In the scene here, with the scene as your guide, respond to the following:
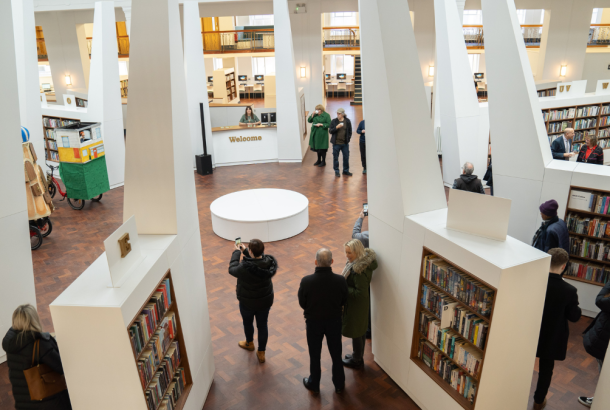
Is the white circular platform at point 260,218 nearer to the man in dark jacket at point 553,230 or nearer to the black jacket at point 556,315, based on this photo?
the man in dark jacket at point 553,230

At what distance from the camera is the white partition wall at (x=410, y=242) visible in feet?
11.2

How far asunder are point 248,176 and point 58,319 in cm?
845

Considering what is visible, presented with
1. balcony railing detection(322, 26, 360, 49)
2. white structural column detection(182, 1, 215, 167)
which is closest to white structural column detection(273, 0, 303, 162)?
white structural column detection(182, 1, 215, 167)

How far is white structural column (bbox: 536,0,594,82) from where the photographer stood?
15211 mm

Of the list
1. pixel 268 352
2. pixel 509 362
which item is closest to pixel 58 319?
pixel 268 352

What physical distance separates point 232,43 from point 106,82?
13.1 metres

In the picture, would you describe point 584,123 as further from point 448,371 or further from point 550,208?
point 448,371

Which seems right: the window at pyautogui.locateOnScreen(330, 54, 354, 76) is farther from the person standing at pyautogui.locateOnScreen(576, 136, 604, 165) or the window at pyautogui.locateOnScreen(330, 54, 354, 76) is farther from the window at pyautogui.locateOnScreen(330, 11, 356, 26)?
the person standing at pyautogui.locateOnScreen(576, 136, 604, 165)

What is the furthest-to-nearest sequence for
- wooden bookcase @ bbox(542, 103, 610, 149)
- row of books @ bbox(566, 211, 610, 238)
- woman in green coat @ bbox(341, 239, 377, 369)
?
1. wooden bookcase @ bbox(542, 103, 610, 149)
2. row of books @ bbox(566, 211, 610, 238)
3. woman in green coat @ bbox(341, 239, 377, 369)

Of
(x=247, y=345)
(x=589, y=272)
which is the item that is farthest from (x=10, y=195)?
(x=589, y=272)

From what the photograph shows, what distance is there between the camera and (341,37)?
23.7 metres

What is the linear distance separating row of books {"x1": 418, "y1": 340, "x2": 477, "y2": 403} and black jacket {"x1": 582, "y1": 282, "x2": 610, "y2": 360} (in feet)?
3.64

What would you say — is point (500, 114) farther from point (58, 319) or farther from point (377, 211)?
point (58, 319)

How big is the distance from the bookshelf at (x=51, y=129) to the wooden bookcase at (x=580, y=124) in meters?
10.5
